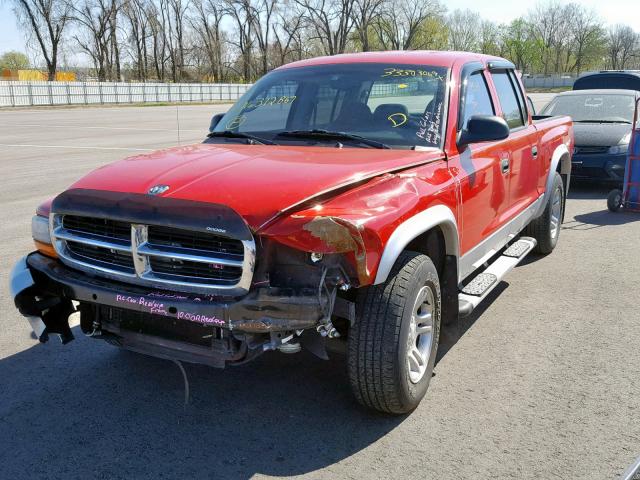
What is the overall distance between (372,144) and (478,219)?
3.08 ft

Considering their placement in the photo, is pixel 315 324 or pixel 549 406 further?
pixel 549 406

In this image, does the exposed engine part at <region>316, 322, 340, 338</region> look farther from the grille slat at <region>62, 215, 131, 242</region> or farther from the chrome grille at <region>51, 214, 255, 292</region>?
the grille slat at <region>62, 215, 131, 242</region>

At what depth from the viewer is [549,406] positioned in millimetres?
3600

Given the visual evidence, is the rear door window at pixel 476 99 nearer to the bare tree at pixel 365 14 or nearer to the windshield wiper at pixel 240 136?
the windshield wiper at pixel 240 136

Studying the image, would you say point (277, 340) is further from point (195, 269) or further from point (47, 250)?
point (47, 250)

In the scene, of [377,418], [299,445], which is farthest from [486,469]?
[299,445]

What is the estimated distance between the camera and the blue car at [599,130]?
10188 millimetres

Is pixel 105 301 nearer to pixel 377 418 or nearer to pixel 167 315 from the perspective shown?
pixel 167 315

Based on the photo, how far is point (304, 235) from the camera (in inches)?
111

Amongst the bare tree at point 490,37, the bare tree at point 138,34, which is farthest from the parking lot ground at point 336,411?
the bare tree at point 490,37

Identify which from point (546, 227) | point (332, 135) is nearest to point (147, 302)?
point (332, 135)

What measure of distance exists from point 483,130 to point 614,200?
18.8 ft

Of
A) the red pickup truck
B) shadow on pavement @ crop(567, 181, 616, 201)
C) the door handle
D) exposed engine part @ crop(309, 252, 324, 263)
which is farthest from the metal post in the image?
exposed engine part @ crop(309, 252, 324, 263)

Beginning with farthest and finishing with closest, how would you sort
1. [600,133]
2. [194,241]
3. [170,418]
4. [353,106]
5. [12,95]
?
[12,95] < [600,133] < [353,106] < [170,418] < [194,241]
